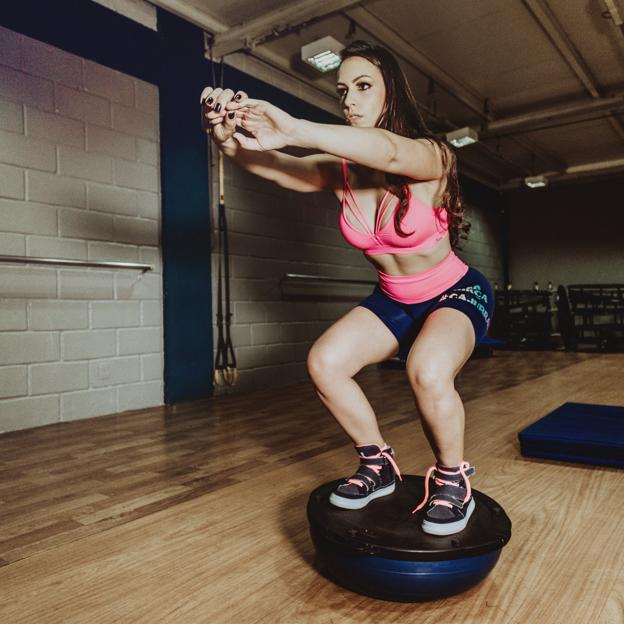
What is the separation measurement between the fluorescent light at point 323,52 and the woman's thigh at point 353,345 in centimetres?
288

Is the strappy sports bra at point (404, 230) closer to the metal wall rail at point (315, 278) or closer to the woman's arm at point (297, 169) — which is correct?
the woman's arm at point (297, 169)

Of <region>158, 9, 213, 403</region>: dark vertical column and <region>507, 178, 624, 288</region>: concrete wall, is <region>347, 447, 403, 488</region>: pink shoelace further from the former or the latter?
<region>507, 178, 624, 288</region>: concrete wall

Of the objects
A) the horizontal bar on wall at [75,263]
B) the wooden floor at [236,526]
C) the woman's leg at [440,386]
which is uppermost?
the horizontal bar on wall at [75,263]

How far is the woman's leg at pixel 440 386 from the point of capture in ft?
3.92

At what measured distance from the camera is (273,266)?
15.2 feet

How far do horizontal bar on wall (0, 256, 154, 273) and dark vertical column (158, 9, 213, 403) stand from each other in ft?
1.10

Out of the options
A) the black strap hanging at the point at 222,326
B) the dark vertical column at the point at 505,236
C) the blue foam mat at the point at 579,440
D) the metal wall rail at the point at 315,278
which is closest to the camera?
the blue foam mat at the point at 579,440

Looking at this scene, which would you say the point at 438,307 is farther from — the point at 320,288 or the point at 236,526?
the point at 320,288

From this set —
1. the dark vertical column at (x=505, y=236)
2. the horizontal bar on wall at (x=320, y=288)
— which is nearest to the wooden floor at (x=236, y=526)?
the horizontal bar on wall at (x=320, y=288)

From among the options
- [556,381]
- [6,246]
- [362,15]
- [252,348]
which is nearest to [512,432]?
[556,381]

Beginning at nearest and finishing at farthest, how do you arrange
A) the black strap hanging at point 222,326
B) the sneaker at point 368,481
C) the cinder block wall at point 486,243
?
1. the sneaker at point 368,481
2. the black strap hanging at point 222,326
3. the cinder block wall at point 486,243

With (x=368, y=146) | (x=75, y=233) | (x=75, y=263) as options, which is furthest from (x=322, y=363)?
(x=75, y=233)

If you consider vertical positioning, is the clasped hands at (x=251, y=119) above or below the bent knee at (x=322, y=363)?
above

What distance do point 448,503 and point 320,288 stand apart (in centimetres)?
405
